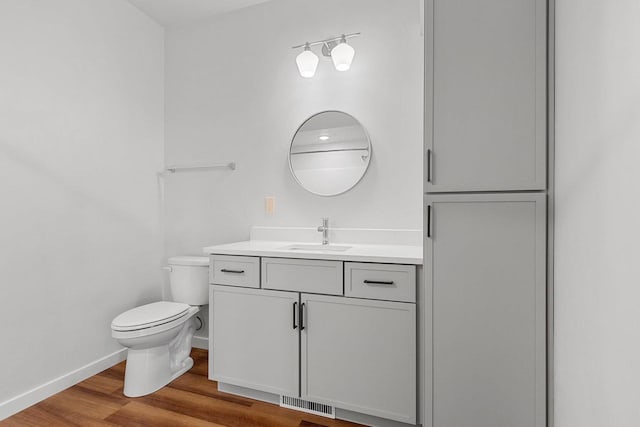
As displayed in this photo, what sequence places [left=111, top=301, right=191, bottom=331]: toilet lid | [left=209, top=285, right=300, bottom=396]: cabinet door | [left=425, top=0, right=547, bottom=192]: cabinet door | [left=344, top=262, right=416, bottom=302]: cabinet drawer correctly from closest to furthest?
[left=425, top=0, right=547, bottom=192]: cabinet door → [left=344, top=262, right=416, bottom=302]: cabinet drawer → [left=209, top=285, right=300, bottom=396]: cabinet door → [left=111, top=301, right=191, bottom=331]: toilet lid

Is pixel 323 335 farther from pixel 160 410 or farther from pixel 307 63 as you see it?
pixel 307 63

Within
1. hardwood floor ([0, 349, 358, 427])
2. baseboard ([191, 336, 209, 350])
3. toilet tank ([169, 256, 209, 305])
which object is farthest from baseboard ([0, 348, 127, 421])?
toilet tank ([169, 256, 209, 305])

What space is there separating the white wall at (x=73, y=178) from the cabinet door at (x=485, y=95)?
2.15 metres

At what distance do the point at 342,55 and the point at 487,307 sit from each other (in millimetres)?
1660

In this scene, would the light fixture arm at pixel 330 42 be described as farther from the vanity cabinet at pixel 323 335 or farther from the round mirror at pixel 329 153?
the vanity cabinet at pixel 323 335

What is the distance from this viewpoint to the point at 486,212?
1450 millimetres

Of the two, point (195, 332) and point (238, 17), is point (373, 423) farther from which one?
point (238, 17)

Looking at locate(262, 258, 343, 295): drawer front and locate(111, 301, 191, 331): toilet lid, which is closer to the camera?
locate(262, 258, 343, 295): drawer front

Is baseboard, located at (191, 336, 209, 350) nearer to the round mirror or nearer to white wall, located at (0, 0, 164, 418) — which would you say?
white wall, located at (0, 0, 164, 418)

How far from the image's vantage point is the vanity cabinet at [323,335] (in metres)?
1.71

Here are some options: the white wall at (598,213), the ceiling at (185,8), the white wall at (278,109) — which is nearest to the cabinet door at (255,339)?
the white wall at (278,109)

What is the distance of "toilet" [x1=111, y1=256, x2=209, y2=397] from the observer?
2086 millimetres

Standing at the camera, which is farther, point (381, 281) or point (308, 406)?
point (308, 406)

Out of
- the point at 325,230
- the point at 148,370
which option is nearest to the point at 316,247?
the point at 325,230
